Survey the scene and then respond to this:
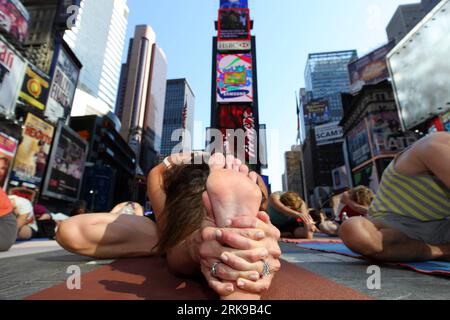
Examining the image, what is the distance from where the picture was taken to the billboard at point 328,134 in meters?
50.3

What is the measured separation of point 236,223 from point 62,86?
22.9m

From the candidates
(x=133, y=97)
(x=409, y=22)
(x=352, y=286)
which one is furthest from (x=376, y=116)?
(x=133, y=97)

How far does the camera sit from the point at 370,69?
2961 cm

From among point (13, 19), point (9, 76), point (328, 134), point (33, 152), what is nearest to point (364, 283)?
point (9, 76)

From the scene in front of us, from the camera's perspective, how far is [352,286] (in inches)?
40.0

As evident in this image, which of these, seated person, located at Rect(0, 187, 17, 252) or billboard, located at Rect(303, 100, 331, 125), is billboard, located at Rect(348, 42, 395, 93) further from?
seated person, located at Rect(0, 187, 17, 252)

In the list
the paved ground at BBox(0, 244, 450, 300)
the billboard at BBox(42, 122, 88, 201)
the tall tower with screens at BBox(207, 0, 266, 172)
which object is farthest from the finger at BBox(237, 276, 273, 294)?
the billboard at BBox(42, 122, 88, 201)

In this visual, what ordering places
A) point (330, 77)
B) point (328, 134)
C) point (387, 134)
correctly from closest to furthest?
1. point (387, 134)
2. point (328, 134)
3. point (330, 77)

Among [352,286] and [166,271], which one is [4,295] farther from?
[352,286]

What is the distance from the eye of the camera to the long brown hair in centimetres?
113

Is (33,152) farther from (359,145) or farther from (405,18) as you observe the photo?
(405,18)

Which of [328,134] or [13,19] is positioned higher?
[328,134]
